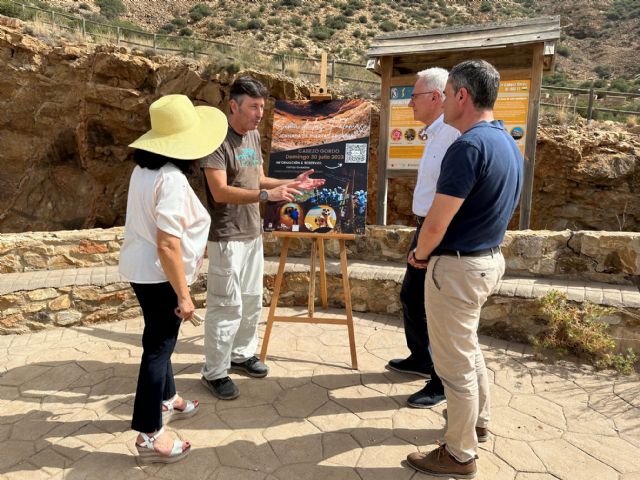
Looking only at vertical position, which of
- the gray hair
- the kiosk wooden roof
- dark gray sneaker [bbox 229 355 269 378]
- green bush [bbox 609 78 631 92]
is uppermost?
green bush [bbox 609 78 631 92]

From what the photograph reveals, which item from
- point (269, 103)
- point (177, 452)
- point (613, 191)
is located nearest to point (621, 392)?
point (177, 452)

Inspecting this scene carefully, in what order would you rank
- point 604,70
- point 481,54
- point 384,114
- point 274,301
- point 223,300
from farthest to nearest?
point 604,70 < point 384,114 < point 481,54 < point 274,301 < point 223,300

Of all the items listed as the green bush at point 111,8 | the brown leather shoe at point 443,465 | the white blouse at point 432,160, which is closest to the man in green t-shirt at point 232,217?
the white blouse at point 432,160

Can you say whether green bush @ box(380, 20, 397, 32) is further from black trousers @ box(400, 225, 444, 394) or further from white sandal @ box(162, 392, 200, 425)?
white sandal @ box(162, 392, 200, 425)

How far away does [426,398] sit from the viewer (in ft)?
9.47

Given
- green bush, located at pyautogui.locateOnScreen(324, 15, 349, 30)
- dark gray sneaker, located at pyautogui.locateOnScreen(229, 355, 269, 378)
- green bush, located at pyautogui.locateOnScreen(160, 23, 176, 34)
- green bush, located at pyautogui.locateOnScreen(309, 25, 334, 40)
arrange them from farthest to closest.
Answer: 1. green bush, located at pyautogui.locateOnScreen(160, 23, 176, 34)
2. green bush, located at pyautogui.locateOnScreen(324, 15, 349, 30)
3. green bush, located at pyautogui.locateOnScreen(309, 25, 334, 40)
4. dark gray sneaker, located at pyautogui.locateOnScreen(229, 355, 269, 378)

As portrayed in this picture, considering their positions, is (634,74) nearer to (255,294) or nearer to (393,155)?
(393,155)

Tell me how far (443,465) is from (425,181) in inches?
62.7

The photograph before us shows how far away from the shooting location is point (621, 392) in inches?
122

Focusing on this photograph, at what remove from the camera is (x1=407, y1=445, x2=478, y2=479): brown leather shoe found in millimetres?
2203

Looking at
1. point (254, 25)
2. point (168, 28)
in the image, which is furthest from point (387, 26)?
point (168, 28)

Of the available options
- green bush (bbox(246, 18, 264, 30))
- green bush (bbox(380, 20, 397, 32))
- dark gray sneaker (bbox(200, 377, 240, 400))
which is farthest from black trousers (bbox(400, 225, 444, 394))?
green bush (bbox(380, 20, 397, 32))

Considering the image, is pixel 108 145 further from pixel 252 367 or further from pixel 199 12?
pixel 199 12

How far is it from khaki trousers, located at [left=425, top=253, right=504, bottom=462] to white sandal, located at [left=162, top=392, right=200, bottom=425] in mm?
1543
